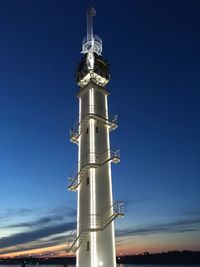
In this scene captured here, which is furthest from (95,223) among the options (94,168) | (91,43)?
(91,43)

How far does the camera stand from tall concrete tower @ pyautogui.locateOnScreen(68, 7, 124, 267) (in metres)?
24.9

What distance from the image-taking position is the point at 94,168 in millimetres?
27266

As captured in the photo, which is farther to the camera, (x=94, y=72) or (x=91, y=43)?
(x=91, y=43)

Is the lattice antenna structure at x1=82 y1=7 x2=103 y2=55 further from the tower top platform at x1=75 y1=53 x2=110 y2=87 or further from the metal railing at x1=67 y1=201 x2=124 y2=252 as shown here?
the metal railing at x1=67 y1=201 x2=124 y2=252

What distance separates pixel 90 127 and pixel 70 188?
5.50 m

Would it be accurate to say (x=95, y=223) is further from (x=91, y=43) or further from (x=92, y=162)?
(x=91, y=43)

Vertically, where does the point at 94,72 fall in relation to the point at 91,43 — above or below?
below

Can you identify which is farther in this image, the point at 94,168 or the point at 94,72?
the point at 94,72

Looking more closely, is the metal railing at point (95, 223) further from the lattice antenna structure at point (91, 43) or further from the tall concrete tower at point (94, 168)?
the lattice antenna structure at point (91, 43)

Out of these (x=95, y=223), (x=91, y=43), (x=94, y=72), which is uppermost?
(x=91, y=43)

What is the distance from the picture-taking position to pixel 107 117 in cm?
3069

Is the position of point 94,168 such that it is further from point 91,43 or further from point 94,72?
point 91,43

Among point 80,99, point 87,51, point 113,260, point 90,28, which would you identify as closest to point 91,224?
point 113,260

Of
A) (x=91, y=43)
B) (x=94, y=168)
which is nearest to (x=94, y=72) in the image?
(x=91, y=43)
